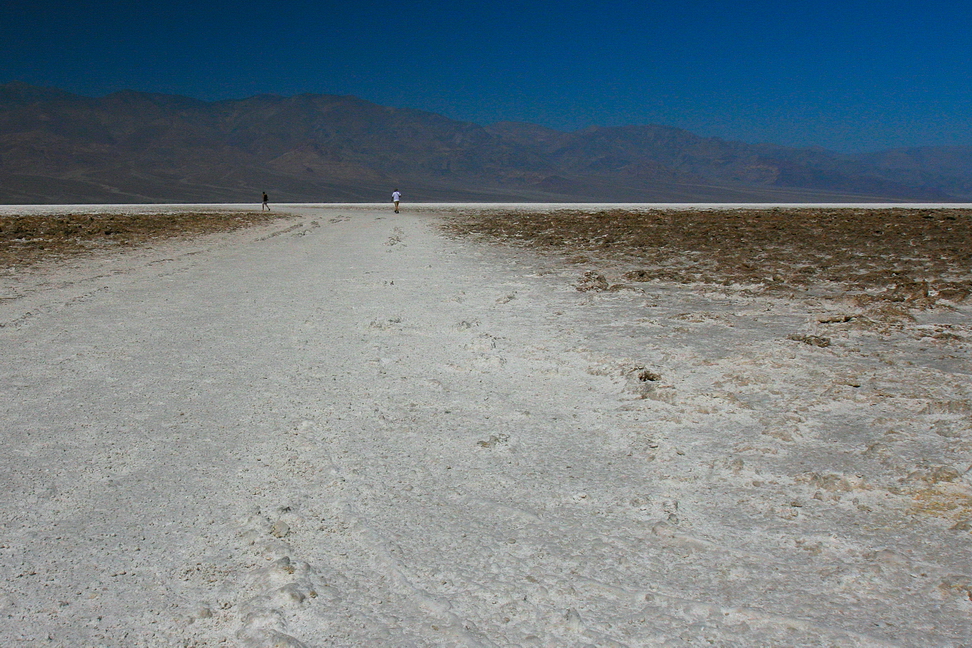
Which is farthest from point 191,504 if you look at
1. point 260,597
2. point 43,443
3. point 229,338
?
point 229,338

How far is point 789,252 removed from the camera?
1449cm

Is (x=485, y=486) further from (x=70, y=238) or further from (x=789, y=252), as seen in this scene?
(x=70, y=238)

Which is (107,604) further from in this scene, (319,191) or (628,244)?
(319,191)

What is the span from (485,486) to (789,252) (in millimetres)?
12855

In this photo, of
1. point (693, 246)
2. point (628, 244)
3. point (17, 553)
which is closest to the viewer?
point (17, 553)

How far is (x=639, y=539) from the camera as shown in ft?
9.71

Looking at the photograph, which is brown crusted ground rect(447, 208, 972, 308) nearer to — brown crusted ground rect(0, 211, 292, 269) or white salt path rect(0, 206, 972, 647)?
white salt path rect(0, 206, 972, 647)

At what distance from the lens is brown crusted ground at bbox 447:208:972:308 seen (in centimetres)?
1000

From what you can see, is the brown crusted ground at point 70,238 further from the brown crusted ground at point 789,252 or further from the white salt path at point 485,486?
the brown crusted ground at point 789,252

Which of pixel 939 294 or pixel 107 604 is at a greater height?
pixel 939 294

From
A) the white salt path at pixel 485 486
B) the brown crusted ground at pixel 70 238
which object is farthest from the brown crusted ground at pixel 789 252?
the brown crusted ground at pixel 70 238

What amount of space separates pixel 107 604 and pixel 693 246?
1530cm

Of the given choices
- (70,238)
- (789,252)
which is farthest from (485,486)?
(70,238)

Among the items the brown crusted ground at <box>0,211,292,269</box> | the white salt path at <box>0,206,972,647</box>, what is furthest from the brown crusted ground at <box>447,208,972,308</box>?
the brown crusted ground at <box>0,211,292,269</box>
